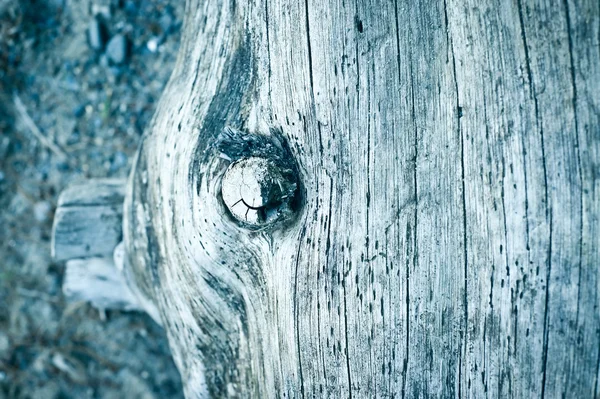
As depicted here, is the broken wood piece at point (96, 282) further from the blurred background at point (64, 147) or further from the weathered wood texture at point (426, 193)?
the weathered wood texture at point (426, 193)

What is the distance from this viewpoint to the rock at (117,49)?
300cm

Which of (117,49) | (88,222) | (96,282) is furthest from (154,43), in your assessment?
(96,282)

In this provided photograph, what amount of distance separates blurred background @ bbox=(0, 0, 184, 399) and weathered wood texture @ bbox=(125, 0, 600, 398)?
1764 mm

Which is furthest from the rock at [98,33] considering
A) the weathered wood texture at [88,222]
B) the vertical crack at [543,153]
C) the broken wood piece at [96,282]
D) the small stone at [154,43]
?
the vertical crack at [543,153]

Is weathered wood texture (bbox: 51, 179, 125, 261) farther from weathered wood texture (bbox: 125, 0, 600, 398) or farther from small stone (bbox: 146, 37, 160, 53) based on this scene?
small stone (bbox: 146, 37, 160, 53)

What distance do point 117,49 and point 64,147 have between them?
674 mm

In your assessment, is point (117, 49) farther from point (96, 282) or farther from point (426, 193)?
point (426, 193)

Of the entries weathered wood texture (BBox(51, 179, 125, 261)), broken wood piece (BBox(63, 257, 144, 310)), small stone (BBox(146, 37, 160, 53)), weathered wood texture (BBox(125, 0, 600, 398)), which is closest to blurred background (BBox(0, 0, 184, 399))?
small stone (BBox(146, 37, 160, 53))

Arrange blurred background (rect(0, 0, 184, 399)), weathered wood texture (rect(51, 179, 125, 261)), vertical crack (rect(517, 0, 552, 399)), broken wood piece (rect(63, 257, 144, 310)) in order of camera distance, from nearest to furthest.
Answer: vertical crack (rect(517, 0, 552, 399)) < weathered wood texture (rect(51, 179, 125, 261)) < broken wood piece (rect(63, 257, 144, 310)) < blurred background (rect(0, 0, 184, 399))

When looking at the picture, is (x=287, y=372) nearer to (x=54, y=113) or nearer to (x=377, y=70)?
(x=377, y=70)

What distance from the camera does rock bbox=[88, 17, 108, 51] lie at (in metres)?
3.02

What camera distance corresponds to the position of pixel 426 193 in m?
1.28

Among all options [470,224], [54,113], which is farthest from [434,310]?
[54,113]

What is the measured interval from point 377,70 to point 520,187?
450 millimetres
